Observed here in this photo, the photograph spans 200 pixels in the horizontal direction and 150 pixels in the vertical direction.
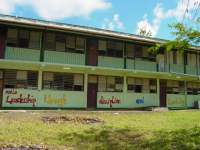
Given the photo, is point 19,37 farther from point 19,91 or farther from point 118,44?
point 118,44

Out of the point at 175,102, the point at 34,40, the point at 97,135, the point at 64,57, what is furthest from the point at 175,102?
the point at 97,135

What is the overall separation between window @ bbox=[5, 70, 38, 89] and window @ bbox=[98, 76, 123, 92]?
5.77 metres

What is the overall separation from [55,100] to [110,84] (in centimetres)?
538

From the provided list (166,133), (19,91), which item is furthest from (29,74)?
(166,133)

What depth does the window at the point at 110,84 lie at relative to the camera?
2719 cm

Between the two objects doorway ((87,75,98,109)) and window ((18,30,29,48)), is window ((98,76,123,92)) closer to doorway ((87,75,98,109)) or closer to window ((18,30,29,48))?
doorway ((87,75,98,109))

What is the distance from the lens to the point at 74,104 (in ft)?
83.8

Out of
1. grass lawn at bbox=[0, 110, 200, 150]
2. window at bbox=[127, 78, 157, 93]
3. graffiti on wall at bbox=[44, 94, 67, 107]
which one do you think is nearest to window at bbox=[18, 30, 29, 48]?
graffiti on wall at bbox=[44, 94, 67, 107]

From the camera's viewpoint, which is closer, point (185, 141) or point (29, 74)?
point (185, 141)

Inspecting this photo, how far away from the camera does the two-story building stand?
23.2m

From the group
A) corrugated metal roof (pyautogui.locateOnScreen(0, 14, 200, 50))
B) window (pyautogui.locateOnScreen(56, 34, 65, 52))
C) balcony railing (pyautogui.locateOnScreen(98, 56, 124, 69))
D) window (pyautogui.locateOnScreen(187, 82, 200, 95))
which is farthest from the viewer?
window (pyautogui.locateOnScreen(187, 82, 200, 95))

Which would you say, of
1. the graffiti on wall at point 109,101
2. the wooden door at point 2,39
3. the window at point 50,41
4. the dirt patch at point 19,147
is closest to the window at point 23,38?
the wooden door at point 2,39

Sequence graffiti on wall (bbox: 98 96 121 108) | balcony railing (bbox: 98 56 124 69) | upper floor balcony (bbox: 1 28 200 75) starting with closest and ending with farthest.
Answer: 1. upper floor balcony (bbox: 1 28 200 75)
2. balcony railing (bbox: 98 56 124 69)
3. graffiti on wall (bbox: 98 96 121 108)

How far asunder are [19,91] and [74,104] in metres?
4.56
